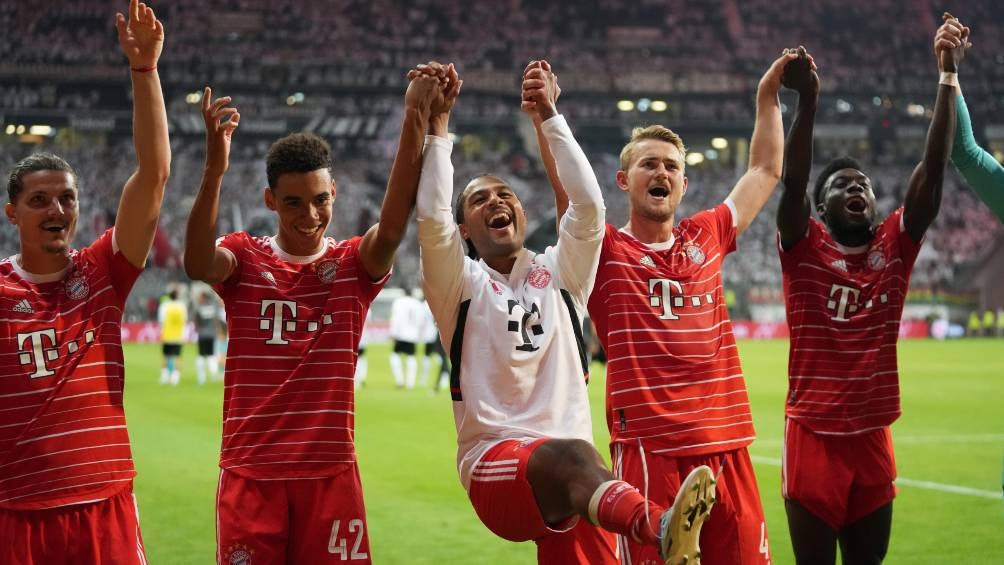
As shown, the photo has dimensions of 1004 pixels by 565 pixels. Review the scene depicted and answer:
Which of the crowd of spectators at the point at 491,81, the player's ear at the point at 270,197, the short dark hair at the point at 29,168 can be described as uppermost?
the crowd of spectators at the point at 491,81

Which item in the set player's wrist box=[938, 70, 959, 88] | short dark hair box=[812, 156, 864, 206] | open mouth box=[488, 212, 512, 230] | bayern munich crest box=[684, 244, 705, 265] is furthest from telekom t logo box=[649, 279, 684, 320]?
player's wrist box=[938, 70, 959, 88]

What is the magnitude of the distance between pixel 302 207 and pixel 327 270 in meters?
0.29

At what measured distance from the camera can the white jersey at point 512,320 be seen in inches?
164

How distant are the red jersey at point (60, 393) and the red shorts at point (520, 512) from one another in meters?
1.41

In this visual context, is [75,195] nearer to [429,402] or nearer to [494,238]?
[494,238]

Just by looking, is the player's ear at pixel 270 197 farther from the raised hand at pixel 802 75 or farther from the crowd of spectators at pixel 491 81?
the crowd of spectators at pixel 491 81

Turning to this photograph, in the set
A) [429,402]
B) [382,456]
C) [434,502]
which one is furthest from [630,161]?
[429,402]

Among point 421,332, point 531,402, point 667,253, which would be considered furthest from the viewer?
point 421,332

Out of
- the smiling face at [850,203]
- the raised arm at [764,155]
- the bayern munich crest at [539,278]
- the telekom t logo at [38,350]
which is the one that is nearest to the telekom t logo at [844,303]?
the smiling face at [850,203]

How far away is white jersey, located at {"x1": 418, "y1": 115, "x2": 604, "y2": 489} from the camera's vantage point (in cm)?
416

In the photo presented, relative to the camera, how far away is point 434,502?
9.58 meters

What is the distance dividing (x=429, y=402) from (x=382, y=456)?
19.5ft

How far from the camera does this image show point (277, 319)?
4.34 m

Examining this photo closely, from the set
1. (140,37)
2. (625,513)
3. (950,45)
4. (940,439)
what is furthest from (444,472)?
(625,513)
